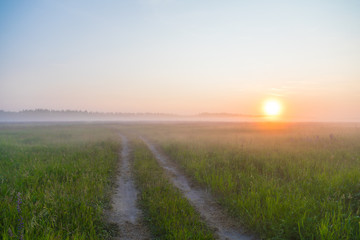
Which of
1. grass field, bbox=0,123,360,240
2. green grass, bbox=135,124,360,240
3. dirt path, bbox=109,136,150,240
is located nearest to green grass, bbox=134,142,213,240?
grass field, bbox=0,123,360,240

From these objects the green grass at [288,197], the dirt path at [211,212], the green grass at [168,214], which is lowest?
the dirt path at [211,212]

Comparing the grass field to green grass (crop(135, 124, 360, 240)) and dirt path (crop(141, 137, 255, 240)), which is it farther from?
dirt path (crop(141, 137, 255, 240))

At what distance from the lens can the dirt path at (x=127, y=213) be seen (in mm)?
4786

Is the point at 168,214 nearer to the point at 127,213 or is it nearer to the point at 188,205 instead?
the point at 188,205

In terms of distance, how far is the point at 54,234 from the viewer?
4.15 metres

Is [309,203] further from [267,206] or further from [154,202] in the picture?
[154,202]

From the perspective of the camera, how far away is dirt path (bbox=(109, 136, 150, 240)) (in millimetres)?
4786

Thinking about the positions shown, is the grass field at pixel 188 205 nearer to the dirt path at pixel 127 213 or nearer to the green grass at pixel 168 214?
the green grass at pixel 168 214

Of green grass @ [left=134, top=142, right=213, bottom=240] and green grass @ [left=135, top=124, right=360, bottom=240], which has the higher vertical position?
green grass @ [left=135, top=124, right=360, bottom=240]

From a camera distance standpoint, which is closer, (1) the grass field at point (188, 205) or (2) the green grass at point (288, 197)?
(1) the grass field at point (188, 205)

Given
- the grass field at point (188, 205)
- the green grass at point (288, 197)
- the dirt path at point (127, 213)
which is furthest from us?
the dirt path at point (127, 213)

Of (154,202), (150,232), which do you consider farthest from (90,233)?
(154,202)

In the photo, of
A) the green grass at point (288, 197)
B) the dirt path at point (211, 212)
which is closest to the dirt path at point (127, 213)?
the dirt path at point (211, 212)

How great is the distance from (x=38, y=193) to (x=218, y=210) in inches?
251
